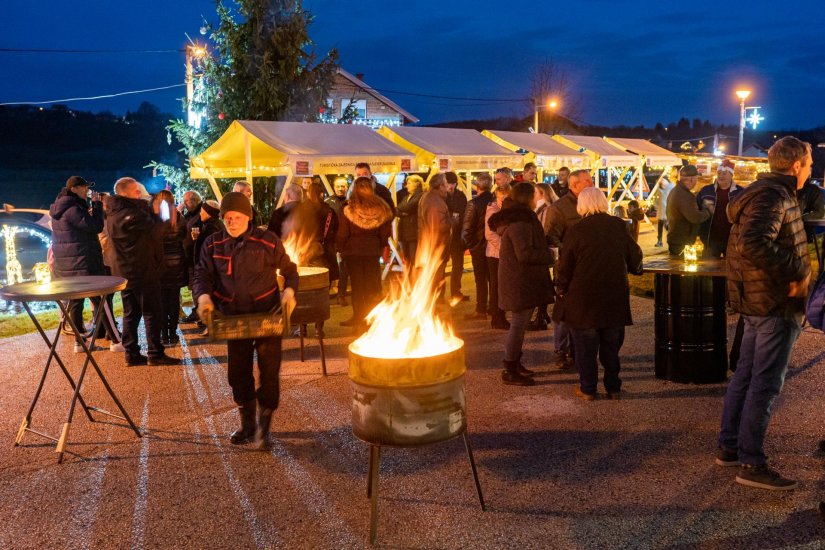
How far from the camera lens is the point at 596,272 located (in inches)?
233

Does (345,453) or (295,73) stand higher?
(295,73)

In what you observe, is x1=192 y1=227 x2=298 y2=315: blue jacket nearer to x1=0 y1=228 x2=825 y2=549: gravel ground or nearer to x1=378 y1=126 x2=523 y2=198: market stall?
x1=0 y1=228 x2=825 y2=549: gravel ground

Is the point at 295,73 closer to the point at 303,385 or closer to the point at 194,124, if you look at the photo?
the point at 194,124

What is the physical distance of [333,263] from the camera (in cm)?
1055

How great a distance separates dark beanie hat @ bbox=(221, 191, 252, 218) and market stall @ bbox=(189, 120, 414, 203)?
6.30 meters

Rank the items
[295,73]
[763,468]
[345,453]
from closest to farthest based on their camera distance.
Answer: [763,468] < [345,453] < [295,73]

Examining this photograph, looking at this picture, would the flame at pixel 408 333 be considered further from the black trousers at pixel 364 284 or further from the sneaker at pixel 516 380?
the black trousers at pixel 364 284

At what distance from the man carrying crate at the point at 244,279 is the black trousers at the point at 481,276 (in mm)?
4748

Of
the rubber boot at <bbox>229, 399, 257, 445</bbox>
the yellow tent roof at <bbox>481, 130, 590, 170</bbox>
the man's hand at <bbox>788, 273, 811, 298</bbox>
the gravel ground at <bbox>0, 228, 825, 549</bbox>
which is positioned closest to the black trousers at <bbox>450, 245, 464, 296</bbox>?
the gravel ground at <bbox>0, 228, 825, 549</bbox>

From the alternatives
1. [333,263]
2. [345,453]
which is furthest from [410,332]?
[333,263]

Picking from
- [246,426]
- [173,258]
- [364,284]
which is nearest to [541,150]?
[364,284]

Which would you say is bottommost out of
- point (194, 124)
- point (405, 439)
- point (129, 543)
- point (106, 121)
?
point (129, 543)

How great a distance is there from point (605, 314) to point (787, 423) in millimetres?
1548

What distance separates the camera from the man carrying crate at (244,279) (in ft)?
16.6
